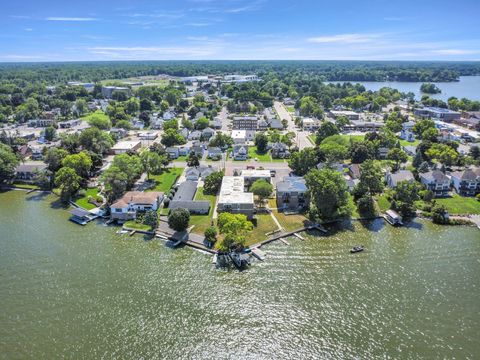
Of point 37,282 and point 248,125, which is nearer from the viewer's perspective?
point 37,282

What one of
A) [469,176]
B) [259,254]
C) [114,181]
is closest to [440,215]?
[469,176]

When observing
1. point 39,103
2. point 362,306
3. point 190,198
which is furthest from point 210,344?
point 39,103

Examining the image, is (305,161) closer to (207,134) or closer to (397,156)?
(397,156)

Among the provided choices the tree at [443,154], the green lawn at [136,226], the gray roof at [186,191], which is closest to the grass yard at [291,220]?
the gray roof at [186,191]

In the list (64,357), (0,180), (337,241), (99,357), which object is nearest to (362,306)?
(337,241)

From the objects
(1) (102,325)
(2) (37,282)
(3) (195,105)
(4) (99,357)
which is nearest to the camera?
(4) (99,357)

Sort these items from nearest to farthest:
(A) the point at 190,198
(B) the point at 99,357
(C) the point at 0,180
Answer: (B) the point at 99,357 → (A) the point at 190,198 → (C) the point at 0,180

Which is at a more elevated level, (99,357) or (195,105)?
(195,105)

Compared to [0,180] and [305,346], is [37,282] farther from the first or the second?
[0,180]
